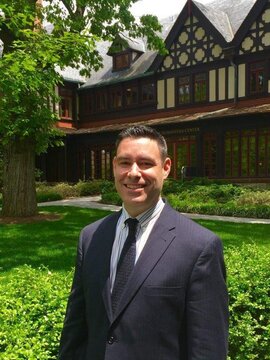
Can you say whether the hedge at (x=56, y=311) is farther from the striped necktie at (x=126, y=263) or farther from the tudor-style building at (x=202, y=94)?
the tudor-style building at (x=202, y=94)

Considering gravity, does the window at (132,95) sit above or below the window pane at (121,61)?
below

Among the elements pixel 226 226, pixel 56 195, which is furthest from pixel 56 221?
pixel 56 195

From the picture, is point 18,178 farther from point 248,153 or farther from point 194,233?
point 248,153

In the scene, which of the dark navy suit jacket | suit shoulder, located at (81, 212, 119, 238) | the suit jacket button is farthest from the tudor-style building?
the suit jacket button

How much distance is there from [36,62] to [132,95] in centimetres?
2050

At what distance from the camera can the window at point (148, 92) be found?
2814 cm

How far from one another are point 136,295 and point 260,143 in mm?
22512

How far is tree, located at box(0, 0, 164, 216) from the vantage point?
8977 mm

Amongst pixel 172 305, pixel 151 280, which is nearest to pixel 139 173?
pixel 151 280

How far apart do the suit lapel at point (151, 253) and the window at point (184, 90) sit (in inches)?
974

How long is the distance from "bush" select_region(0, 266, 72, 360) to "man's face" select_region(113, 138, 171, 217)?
136 cm

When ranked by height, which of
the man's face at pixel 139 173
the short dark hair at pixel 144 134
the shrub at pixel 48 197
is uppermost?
the short dark hair at pixel 144 134

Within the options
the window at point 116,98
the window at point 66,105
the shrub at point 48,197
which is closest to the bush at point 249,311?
the shrub at point 48,197

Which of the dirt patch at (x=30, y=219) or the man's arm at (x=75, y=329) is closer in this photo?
the man's arm at (x=75, y=329)
